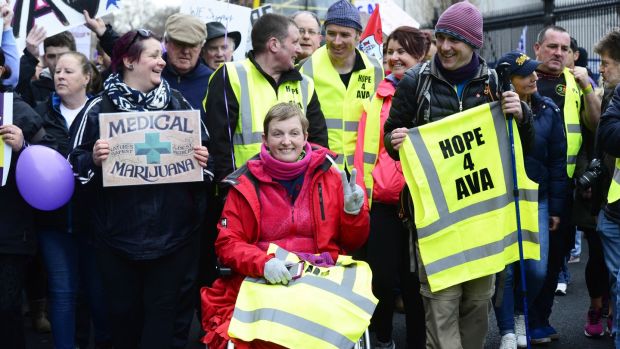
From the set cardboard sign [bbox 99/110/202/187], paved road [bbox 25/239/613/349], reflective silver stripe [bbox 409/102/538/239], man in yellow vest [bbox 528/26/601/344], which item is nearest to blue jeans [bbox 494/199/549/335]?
man in yellow vest [bbox 528/26/601/344]

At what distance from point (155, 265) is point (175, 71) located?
193 cm

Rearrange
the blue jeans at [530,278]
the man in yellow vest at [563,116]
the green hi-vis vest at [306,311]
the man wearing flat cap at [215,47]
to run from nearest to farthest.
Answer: the green hi-vis vest at [306,311] < the blue jeans at [530,278] < the man in yellow vest at [563,116] < the man wearing flat cap at [215,47]

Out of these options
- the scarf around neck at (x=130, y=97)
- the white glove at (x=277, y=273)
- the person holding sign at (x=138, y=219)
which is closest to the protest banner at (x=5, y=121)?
the person holding sign at (x=138, y=219)

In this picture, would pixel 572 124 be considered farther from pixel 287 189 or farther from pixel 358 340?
pixel 358 340

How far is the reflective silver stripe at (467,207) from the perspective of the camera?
5508 mm

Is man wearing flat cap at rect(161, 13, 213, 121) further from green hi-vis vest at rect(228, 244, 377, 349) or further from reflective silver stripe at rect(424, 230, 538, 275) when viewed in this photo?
green hi-vis vest at rect(228, 244, 377, 349)

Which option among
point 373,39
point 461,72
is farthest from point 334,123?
point 373,39

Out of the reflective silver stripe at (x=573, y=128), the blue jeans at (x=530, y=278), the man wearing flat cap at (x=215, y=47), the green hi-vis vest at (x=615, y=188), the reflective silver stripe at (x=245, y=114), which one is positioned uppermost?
the man wearing flat cap at (x=215, y=47)

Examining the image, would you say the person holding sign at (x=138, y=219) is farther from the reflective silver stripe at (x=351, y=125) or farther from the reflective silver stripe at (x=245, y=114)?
the reflective silver stripe at (x=351, y=125)

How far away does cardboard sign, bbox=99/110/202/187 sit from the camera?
5527 mm

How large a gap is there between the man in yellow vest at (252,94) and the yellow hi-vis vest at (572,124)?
2.09 meters

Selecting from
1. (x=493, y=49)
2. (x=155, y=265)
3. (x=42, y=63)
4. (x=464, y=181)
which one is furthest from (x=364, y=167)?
(x=493, y=49)

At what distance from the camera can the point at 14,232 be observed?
5.77 m

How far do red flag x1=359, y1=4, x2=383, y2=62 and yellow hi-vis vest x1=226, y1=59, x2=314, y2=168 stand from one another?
8.46 feet
